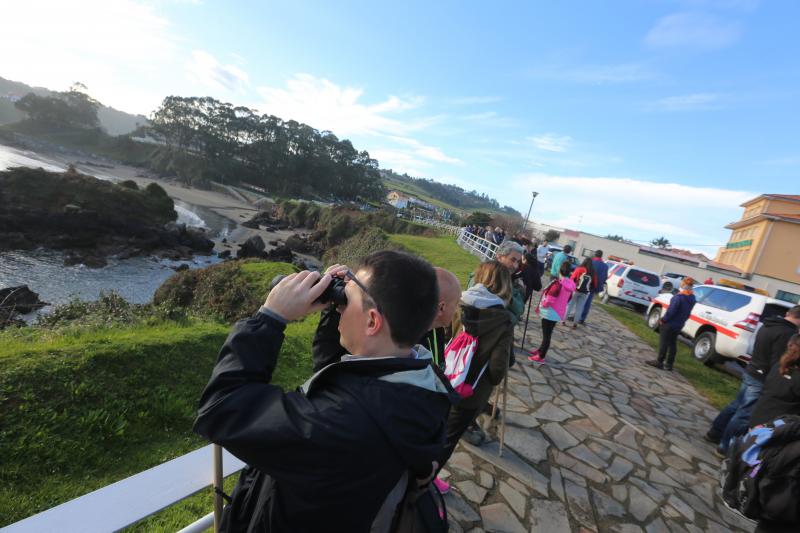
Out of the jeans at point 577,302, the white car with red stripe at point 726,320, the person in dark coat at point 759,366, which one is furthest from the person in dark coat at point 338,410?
the jeans at point 577,302

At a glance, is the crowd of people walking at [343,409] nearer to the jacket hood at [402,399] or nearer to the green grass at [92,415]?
the jacket hood at [402,399]

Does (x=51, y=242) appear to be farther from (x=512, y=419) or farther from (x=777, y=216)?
(x=777, y=216)

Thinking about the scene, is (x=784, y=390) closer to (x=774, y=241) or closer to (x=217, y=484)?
(x=217, y=484)

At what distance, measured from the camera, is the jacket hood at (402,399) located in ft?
3.42

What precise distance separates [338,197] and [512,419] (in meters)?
73.5

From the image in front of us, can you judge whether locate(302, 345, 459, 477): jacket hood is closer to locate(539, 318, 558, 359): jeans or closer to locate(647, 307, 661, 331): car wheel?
locate(539, 318, 558, 359): jeans

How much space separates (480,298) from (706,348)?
9.00 metres

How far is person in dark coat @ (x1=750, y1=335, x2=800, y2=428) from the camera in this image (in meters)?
3.46

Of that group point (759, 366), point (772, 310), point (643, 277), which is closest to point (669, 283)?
point (643, 277)

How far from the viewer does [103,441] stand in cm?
314

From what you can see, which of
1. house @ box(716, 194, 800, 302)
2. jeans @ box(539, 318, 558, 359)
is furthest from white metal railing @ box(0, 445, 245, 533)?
house @ box(716, 194, 800, 302)

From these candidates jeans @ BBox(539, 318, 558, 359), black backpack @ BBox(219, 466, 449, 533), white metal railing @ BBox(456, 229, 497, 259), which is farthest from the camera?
white metal railing @ BBox(456, 229, 497, 259)

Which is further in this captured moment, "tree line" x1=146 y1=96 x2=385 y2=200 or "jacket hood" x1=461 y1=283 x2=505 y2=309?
"tree line" x1=146 y1=96 x2=385 y2=200

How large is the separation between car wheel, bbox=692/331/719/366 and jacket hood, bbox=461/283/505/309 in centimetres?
839
